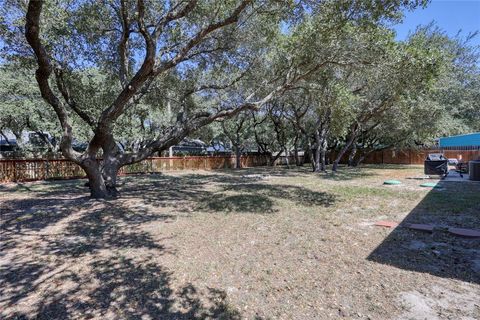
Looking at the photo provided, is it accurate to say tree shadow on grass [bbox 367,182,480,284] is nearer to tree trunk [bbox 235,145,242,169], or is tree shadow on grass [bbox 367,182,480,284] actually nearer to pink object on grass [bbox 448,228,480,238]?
pink object on grass [bbox 448,228,480,238]

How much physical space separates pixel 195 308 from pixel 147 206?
4.35 meters

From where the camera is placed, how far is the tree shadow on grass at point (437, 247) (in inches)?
118

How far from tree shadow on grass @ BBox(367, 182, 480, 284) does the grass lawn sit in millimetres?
20

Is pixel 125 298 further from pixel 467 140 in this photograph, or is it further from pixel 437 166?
pixel 437 166

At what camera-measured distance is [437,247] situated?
3.62 metres

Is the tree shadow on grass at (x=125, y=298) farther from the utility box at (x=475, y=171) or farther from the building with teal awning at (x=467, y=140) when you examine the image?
the utility box at (x=475, y=171)

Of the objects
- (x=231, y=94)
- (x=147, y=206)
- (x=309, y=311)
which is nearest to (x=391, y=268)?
(x=309, y=311)

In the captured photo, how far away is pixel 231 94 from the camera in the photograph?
45.6ft

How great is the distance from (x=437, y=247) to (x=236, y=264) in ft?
8.55

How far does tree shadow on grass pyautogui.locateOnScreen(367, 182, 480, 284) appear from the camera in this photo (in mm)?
2994

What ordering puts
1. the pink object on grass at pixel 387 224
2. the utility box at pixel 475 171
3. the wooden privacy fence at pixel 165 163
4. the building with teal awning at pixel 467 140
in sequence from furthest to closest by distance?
1. the wooden privacy fence at pixel 165 163
2. the utility box at pixel 475 171
3. the building with teal awning at pixel 467 140
4. the pink object on grass at pixel 387 224

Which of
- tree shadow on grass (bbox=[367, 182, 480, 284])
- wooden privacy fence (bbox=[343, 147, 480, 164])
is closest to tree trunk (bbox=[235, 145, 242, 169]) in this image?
wooden privacy fence (bbox=[343, 147, 480, 164])

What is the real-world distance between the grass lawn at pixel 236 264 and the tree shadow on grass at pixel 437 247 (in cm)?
2

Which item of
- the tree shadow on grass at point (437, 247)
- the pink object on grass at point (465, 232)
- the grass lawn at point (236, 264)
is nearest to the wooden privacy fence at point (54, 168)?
the grass lawn at point (236, 264)
